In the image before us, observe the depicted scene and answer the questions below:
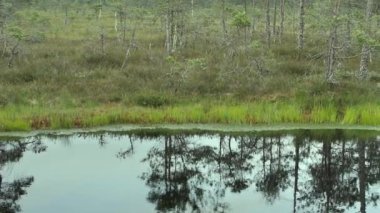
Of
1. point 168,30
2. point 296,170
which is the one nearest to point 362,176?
point 296,170

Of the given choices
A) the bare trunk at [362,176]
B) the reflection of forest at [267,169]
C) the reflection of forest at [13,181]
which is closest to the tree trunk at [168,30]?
the reflection of forest at [267,169]

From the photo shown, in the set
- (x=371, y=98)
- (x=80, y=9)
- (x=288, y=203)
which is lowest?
(x=288, y=203)

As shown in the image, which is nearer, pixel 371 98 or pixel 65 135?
pixel 65 135

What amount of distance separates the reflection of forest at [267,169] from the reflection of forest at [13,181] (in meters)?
2.44

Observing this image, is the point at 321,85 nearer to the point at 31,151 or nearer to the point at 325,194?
the point at 325,194

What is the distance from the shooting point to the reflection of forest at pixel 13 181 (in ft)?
30.5

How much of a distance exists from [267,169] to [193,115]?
4.44 meters

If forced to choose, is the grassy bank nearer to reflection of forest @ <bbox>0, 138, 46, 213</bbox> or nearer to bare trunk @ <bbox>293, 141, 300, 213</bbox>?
reflection of forest @ <bbox>0, 138, 46, 213</bbox>

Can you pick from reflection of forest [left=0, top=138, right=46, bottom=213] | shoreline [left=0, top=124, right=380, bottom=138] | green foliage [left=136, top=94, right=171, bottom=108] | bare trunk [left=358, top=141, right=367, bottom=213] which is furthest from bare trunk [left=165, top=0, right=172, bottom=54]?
bare trunk [left=358, top=141, right=367, bottom=213]

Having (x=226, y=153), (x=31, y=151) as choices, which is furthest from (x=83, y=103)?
(x=226, y=153)

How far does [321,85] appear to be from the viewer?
17.6 m

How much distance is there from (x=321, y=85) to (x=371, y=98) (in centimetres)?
172

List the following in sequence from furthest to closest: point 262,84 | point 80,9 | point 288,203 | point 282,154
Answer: point 80,9 < point 262,84 < point 282,154 < point 288,203

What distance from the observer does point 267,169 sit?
37.7ft
